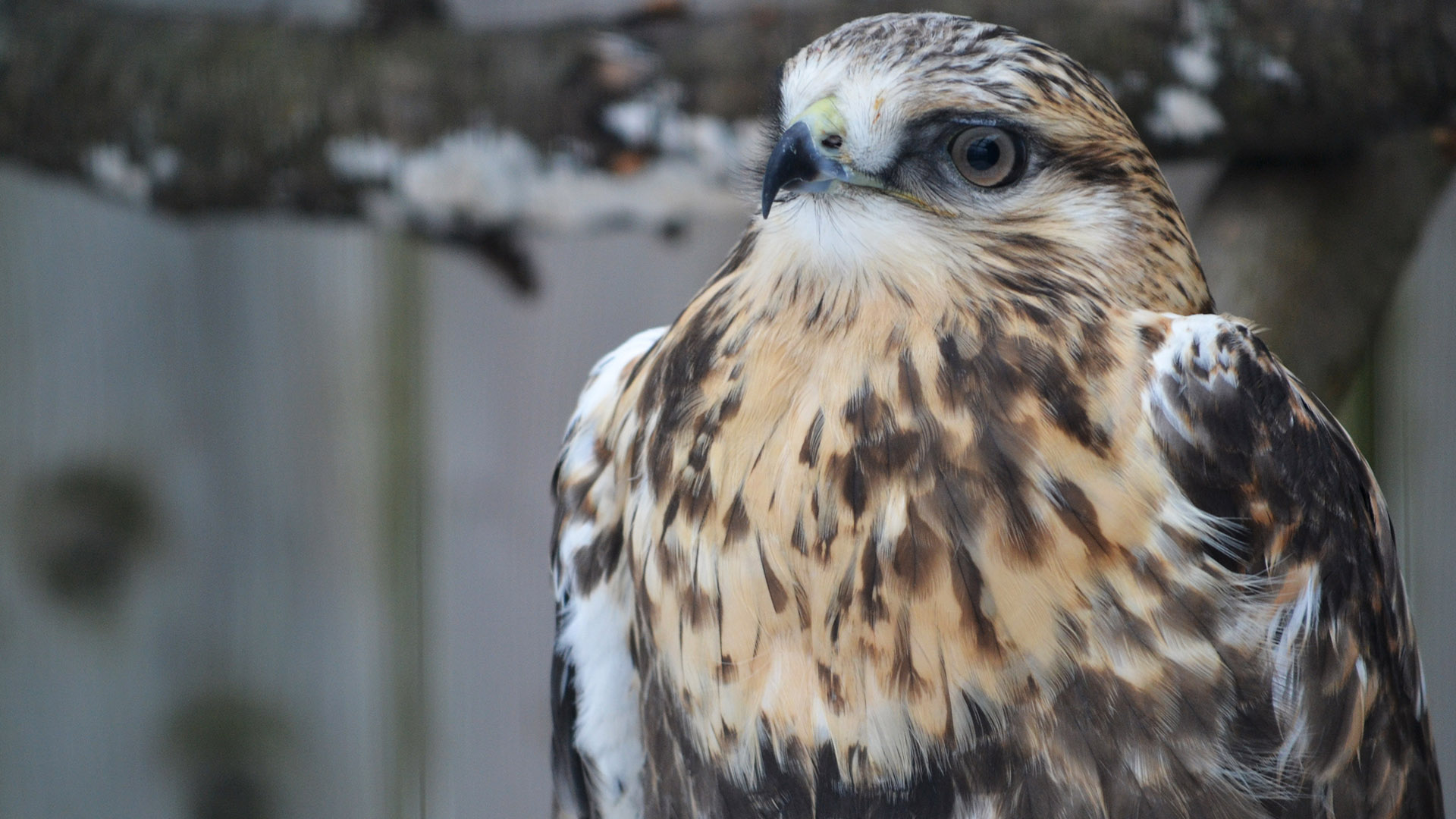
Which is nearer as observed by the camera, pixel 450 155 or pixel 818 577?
pixel 818 577

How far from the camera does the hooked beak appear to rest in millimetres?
1224

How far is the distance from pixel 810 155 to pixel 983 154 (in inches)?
7.0

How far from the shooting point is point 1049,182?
50.9 inches

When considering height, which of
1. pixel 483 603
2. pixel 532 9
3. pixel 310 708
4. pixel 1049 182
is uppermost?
pixel 532 9

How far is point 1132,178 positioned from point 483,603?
1387 mm

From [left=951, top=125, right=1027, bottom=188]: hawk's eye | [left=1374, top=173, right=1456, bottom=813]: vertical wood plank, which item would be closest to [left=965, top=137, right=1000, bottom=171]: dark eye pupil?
[left=951, top=125, right=1027, bottom=188]: hawk's eye

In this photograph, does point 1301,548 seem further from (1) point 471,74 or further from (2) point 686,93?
(1) point 471,74

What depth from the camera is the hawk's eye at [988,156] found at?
1.25m

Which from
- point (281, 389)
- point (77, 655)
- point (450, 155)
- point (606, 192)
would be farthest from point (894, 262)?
point (77, 655)

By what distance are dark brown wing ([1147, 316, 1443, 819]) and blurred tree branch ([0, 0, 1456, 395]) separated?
0.67m

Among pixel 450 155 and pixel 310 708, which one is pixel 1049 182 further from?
pixel 310 708

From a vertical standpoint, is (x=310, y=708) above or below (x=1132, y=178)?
below

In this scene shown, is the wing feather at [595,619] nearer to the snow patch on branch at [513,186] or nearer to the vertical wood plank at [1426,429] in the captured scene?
the snow patch on branch at [513,186]

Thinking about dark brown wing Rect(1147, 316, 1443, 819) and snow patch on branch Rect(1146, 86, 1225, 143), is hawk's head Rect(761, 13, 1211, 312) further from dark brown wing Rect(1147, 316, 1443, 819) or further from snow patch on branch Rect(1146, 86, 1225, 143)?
snow patch on branch Rect(1146, 86, 1225, 143)
